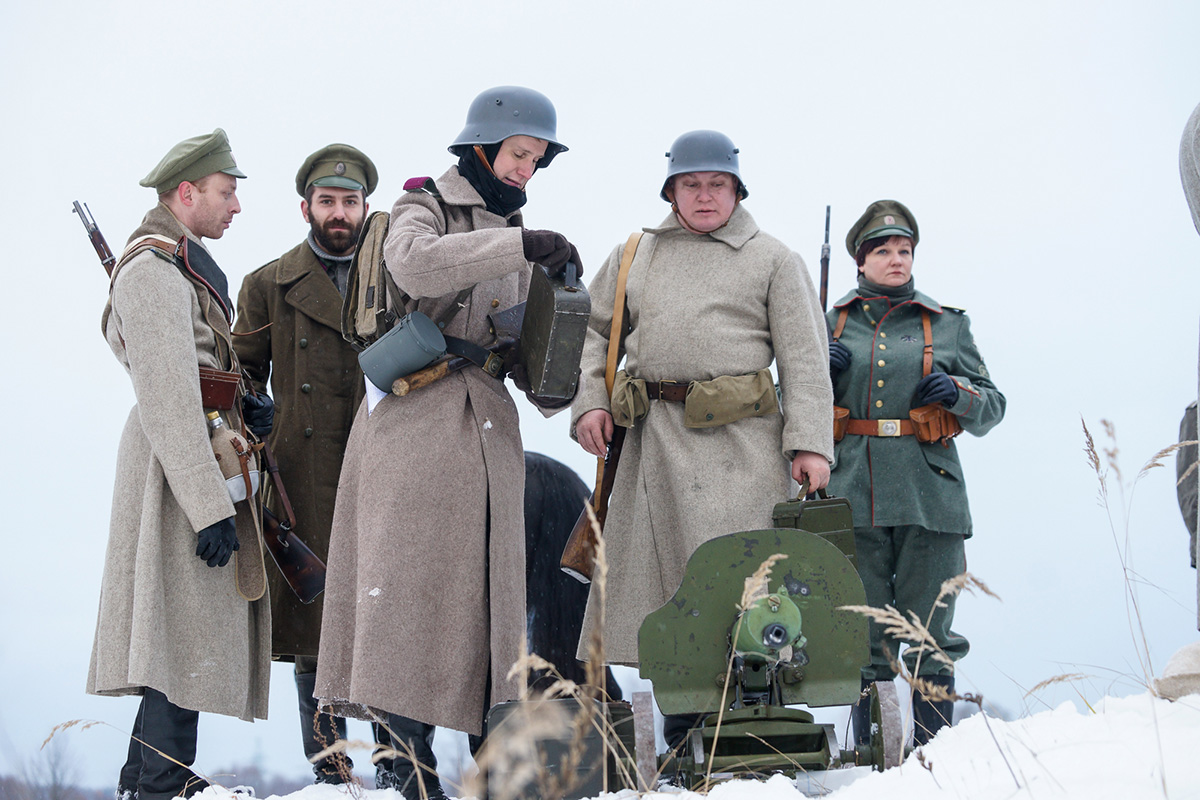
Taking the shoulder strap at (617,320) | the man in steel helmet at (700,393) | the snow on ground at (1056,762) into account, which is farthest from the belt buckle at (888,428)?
the snow on ground at (1056,762)

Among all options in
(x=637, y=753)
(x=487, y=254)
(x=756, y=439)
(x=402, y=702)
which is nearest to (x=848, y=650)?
(x=637, y=753)

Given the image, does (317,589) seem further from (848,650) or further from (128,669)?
(848,650)

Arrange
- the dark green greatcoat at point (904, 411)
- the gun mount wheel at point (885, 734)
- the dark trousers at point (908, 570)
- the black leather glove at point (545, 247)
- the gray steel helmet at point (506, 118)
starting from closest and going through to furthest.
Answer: the gun mount wheel at point (885, 734), the black leather glove at point (545, 247), the gray steel helmet at point (506, 118), the dark trousers at point (908, 570), the dark green greatcoat at point (904, 411)

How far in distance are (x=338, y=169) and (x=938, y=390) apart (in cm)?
261

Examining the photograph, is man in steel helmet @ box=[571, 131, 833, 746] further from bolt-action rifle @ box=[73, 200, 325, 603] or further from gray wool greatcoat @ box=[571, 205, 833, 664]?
bolt-action rifle @ box=[73, 200, 325, 603]

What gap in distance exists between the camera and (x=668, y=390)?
11.6ft

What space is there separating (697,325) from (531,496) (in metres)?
1.48

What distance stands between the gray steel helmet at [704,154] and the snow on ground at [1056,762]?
6.30ft

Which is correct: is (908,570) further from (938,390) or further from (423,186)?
(423,186)

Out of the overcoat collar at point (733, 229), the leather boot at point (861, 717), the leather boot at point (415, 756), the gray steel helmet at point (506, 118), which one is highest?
the gray steel helmet at point (506, 118)

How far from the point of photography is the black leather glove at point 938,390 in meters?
4.10

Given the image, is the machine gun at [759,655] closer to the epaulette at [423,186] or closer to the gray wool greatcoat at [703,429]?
the gray wool greatcoat at [703,429]

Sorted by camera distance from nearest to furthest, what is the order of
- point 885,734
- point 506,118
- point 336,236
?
point 885,734 < point 506,118 < point 336,236

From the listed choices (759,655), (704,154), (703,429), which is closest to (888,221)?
(704,154)
